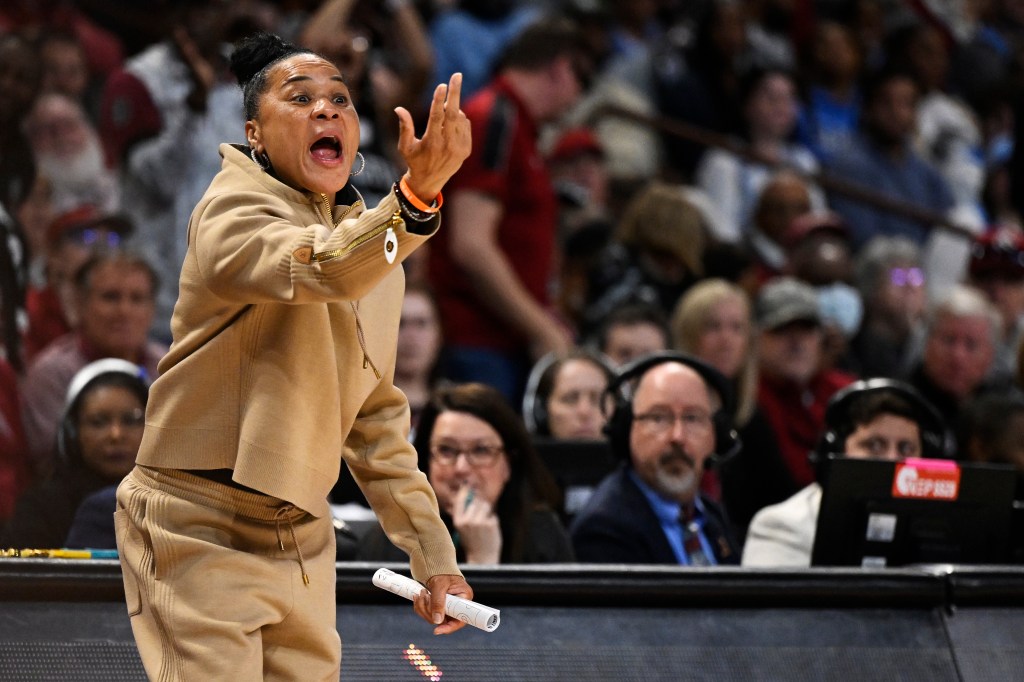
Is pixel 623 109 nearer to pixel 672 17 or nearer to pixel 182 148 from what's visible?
pixel 672 17

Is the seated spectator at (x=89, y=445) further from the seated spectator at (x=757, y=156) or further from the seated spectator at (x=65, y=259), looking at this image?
the seated spectator at (x=757, y=156)

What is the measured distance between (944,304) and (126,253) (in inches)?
135

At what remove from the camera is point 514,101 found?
5.90m

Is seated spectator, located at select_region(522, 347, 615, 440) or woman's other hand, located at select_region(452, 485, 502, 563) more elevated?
seated spectator, located at select_region(522, 347, 615, 440)

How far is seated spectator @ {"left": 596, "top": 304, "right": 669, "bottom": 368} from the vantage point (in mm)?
5820

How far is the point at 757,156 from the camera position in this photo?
8391 mm

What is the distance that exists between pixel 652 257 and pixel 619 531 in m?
2.71

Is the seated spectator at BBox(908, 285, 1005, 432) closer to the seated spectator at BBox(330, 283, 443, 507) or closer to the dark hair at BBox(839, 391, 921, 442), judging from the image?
the dark hair at BBox(839, 391, 921, 442)

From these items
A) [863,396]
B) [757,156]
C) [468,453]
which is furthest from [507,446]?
[757,156]

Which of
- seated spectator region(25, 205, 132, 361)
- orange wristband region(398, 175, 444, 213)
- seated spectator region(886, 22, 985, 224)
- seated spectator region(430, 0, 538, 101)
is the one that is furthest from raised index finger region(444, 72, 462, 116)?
seated spectator region(886, 22, 985, 224)

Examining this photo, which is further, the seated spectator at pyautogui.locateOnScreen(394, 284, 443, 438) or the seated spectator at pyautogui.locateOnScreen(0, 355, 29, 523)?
the seated spectator at pyautogui.locateOnScreen(394, 284, 443, 438)

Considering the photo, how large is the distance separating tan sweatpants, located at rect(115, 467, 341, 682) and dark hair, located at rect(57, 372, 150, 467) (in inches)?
74.4

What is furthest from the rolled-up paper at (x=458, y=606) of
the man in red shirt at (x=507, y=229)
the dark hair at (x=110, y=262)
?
the man in red shirt at (x=507, y=229)

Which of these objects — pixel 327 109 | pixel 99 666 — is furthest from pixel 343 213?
pixel 99 666
